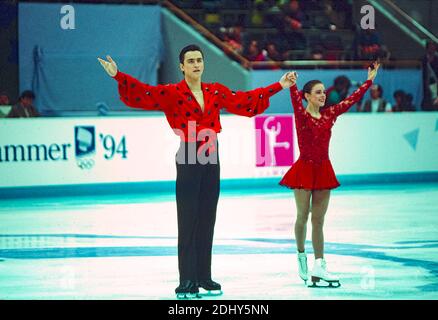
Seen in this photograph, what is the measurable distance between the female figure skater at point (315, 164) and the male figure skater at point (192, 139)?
2.09 feet

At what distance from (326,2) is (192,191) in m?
15.1

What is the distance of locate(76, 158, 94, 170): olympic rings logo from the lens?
47.1ft

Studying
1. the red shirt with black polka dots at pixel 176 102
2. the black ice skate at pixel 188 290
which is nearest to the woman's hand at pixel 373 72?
the red shirt with black polka dots at pixel 176 102

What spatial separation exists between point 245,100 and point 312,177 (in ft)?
2.60

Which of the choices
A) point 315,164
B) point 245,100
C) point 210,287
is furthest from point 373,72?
point 210,287

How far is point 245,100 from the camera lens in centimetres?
667

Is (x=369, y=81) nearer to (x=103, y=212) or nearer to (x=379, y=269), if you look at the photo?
(x=379, y=269)

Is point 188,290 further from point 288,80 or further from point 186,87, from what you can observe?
point 288,80

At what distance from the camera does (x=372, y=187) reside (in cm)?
1520

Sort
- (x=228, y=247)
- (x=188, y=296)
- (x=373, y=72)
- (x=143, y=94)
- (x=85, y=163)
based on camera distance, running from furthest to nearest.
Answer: (x=85, y=163)
(x=228, y=247)
(x=373, y=72)
(x=188, y=296)
(x=143, y=94)

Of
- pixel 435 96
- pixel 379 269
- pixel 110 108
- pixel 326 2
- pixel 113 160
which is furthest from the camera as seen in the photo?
pixel 326 2

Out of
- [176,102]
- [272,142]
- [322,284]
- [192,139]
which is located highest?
[176,102]

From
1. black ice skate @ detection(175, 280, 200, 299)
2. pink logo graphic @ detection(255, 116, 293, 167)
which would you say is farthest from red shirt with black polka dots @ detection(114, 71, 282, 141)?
pink logo graphic @ detection(255, 116, 293, 167)

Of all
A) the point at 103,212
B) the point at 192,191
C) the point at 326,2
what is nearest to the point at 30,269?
the point at 192,191
